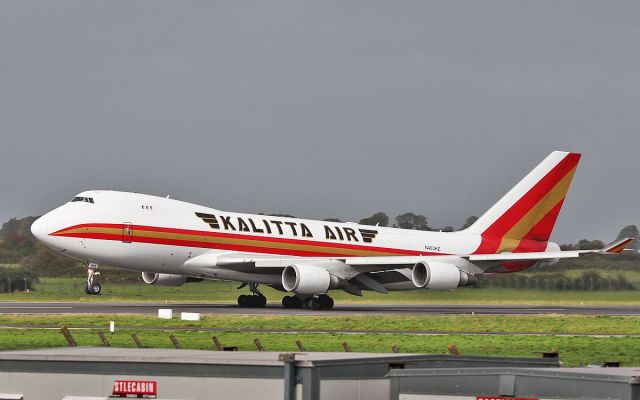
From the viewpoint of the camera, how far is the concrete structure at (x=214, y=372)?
12.7 m

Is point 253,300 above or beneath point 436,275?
beneath

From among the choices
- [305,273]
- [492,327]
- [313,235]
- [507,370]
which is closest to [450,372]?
[507,370]

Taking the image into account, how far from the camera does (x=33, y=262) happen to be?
78750 mm

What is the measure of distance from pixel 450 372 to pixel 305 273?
43.8 meters

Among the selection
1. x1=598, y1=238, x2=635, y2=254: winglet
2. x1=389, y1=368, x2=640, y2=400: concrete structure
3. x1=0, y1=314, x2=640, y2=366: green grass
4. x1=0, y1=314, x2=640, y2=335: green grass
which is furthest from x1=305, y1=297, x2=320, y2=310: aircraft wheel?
x1=389, y1=368, x2=640, y2=400: concrete structure

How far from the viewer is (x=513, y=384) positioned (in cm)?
1188

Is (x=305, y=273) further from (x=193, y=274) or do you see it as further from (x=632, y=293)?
(x=632, y=293)

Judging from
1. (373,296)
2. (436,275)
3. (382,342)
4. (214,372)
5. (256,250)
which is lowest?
(214,372)

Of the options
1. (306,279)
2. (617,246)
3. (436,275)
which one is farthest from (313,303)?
(617,246)

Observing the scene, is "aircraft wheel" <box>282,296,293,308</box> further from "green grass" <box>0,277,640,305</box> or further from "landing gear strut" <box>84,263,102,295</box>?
"landing gear strut" <box>84,263,102,295</box>

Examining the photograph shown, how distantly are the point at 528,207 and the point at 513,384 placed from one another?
5752cm

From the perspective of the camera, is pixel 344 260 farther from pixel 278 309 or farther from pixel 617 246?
pixel 617 246

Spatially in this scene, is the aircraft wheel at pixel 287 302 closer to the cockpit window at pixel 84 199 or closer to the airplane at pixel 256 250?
the airplane at pixel 256 250

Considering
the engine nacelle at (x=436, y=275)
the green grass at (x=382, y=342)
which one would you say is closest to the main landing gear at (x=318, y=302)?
the engine nacelle at (x=436, y=275)
